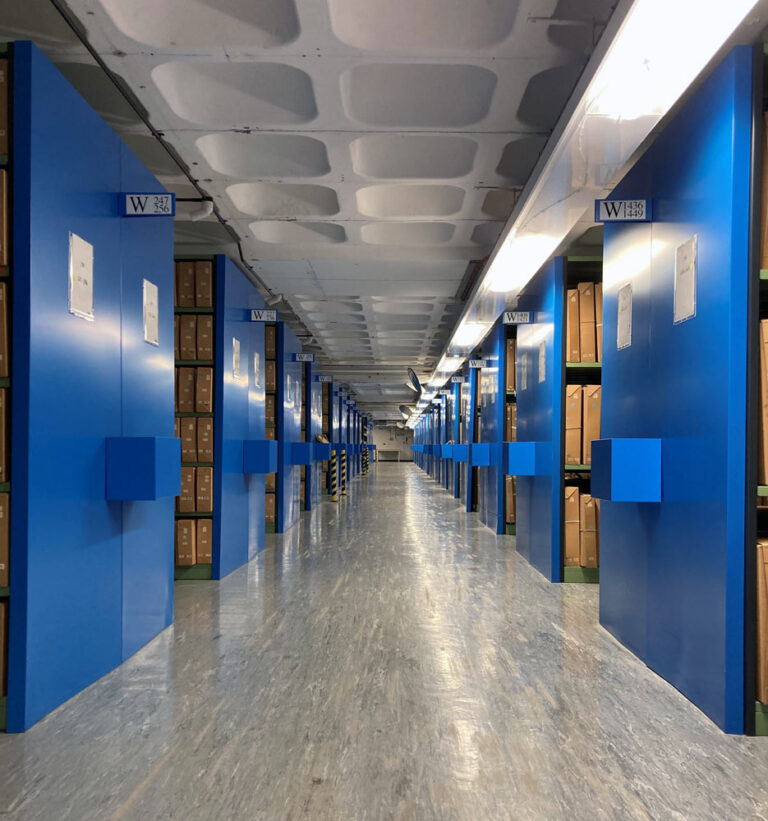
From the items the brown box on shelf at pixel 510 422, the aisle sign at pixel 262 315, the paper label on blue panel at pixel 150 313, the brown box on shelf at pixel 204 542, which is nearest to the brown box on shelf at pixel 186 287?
the aisle sign at pixel 262 315

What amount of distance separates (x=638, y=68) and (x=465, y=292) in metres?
5.27

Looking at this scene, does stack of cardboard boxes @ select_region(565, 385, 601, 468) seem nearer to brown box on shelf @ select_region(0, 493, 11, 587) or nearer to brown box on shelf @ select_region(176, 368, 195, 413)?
brown box on shelf @ select_region(176, 368, 195, 413)

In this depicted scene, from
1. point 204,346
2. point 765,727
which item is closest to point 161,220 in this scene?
point 204,346

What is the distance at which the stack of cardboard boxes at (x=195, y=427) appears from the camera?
537cm

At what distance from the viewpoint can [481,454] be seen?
8266mm

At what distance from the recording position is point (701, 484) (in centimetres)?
275

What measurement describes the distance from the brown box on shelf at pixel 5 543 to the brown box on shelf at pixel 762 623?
2777 millimetres

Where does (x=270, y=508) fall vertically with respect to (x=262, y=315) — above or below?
below

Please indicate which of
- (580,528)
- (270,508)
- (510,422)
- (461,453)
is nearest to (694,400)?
(580,528)

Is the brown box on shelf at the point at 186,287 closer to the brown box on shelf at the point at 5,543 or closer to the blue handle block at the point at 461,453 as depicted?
the brown box on shelf at the point at 5,543

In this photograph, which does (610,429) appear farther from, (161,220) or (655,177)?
(161,220)

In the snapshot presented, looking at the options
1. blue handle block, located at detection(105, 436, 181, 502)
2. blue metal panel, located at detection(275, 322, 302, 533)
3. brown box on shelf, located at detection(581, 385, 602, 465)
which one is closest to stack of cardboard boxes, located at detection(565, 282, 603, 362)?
brown box on shelf, located at detection(581, 385, 602, 465)

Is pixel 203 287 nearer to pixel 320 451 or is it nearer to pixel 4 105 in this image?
pixel 4 105

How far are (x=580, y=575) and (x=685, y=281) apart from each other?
3064mm
